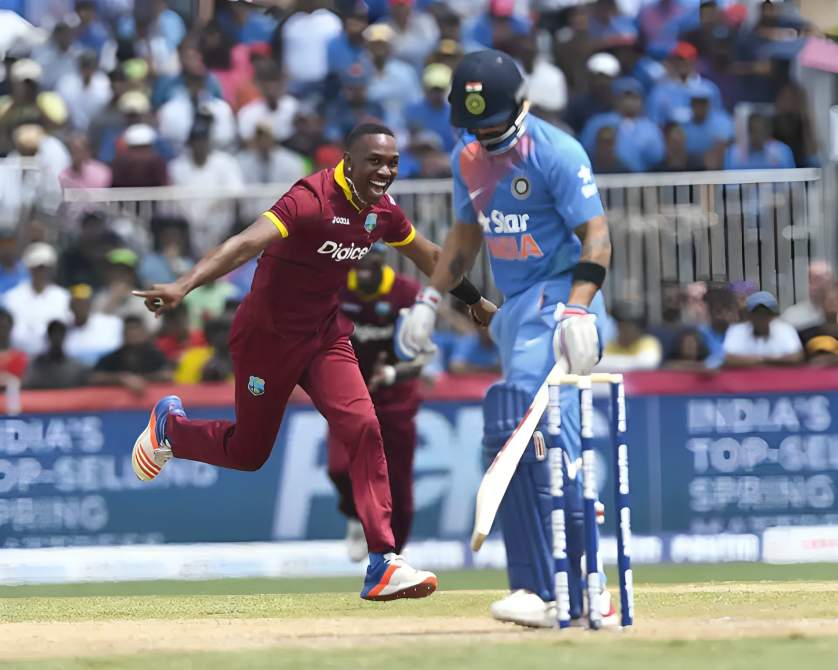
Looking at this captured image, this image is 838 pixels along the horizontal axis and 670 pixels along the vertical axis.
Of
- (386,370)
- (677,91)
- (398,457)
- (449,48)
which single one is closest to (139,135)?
(449,48)

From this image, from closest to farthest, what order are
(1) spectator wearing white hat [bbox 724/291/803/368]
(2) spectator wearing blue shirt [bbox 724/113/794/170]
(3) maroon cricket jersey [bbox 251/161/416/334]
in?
(3) maroon cricket jersey [bbox 251/161/416/334]
(1) spectator wearing white hat [bbox 724/291/803/368]
(2) spectator wearing blue shirt [bbox 724/113/794/170]

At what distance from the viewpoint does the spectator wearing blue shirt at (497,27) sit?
55.2ft

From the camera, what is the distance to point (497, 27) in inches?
666

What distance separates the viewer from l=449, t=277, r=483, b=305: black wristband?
8.60 m

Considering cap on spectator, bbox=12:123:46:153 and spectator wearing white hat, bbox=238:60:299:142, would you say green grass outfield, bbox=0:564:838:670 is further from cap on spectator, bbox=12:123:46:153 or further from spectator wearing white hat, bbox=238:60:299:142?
spectator wearing white hat, bbox=238:60:299:142

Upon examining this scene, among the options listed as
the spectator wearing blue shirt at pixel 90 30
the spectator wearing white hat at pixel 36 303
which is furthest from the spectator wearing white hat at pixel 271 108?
the spectator wearing white hat at pixel 36 303

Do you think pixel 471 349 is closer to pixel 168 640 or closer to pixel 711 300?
A: pixel 711 300

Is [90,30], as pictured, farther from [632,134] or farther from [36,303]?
[632,134]

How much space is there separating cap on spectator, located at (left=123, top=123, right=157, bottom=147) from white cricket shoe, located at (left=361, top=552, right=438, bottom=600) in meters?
8.65

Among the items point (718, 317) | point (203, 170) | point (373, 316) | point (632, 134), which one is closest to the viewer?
point (373, 316)

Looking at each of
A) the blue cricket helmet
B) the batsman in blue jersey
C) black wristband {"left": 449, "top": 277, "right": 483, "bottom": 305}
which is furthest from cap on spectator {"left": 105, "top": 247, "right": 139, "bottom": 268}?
the blue cricket helmet

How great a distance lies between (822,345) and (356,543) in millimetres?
4403

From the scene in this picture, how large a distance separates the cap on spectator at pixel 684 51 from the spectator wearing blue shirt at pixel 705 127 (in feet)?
1.43

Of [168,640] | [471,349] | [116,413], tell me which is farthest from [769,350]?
[168,640]
